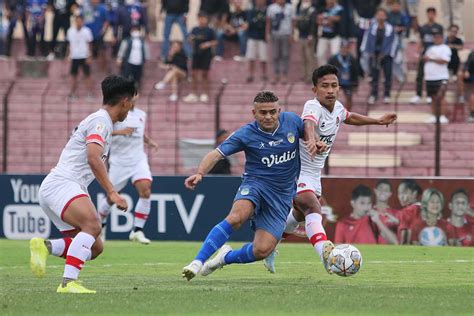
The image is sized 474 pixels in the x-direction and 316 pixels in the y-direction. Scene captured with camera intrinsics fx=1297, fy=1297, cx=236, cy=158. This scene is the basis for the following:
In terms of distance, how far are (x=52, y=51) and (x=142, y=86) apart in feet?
10.9

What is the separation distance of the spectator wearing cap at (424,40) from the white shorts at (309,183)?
40.6 feet

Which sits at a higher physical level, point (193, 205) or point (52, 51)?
point (52, 51)

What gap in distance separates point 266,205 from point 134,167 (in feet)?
26.4

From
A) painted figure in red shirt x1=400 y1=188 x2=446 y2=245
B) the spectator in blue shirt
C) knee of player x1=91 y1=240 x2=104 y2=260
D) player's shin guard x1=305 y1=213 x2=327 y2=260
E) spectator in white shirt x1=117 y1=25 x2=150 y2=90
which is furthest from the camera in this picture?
the spectator in blue shirt

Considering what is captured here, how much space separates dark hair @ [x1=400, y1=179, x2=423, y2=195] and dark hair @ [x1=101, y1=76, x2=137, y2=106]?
1052 centimetres

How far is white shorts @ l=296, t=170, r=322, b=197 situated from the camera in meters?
15.6

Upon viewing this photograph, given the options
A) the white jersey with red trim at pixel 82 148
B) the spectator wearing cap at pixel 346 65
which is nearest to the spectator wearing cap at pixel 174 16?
the spectator wearing cap at pixel 346 65

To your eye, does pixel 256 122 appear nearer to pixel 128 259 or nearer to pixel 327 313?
pixel 327 313

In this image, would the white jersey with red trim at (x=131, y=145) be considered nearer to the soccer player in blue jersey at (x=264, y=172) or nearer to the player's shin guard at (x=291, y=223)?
the player's shin guard at (x=291, y=223)

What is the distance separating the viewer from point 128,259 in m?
18.7

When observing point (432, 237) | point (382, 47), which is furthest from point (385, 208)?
point (382, 47)

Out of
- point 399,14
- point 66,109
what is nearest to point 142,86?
point 66,109

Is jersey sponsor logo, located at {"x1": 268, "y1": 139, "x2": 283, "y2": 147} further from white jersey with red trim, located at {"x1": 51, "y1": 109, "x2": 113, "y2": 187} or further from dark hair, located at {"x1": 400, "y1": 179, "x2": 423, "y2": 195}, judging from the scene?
dark hair, located at {"x1": 400, "y1": 179, "x2": 423, "y2": 195}

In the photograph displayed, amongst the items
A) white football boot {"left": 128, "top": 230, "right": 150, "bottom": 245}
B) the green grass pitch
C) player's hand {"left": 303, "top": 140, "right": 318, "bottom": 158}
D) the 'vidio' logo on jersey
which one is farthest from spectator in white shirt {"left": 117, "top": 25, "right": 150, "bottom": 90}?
player's hand {"left": 303, "top": 140, "right": 318, "bottom": 158}
